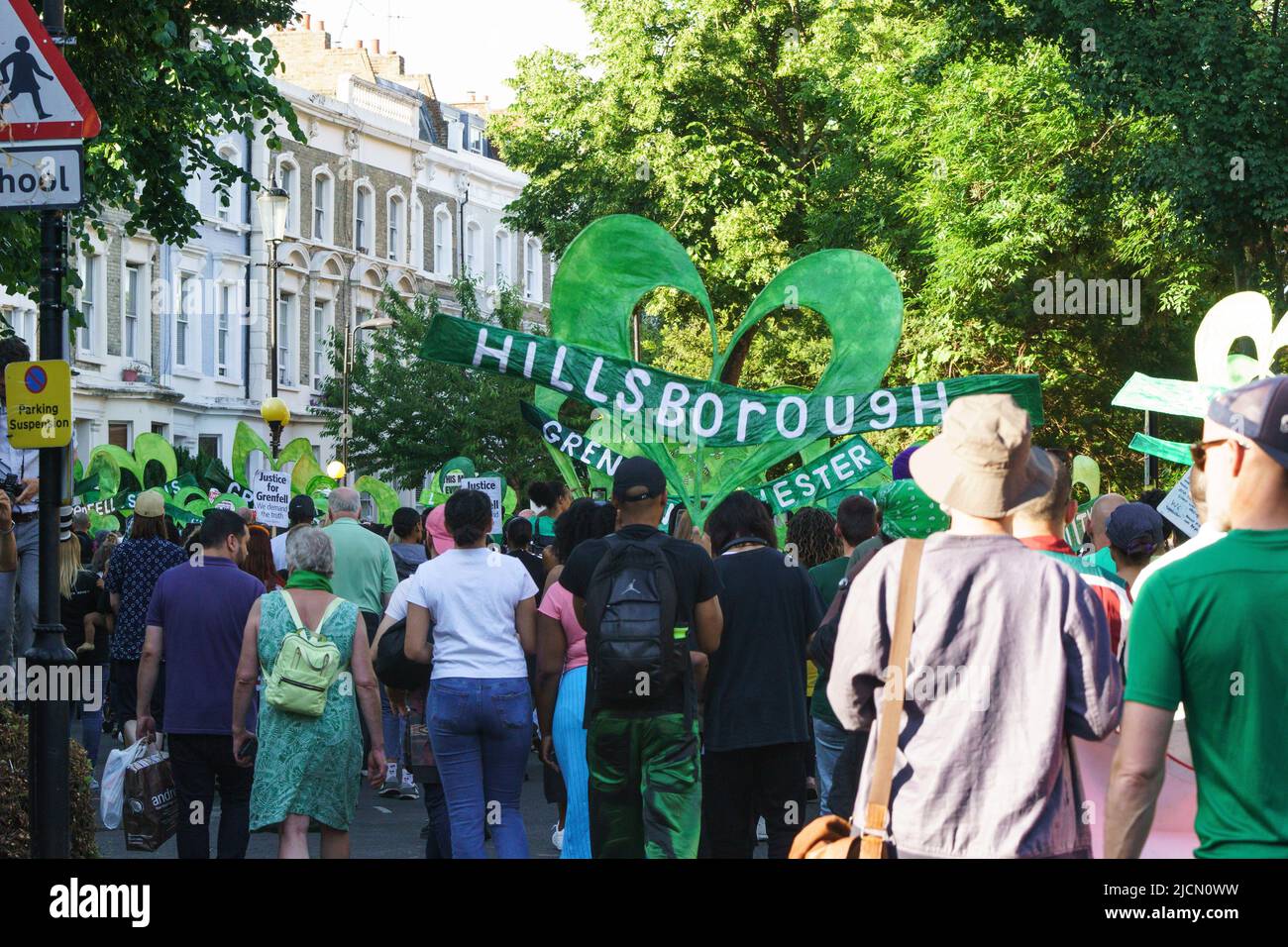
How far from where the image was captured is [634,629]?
693cm

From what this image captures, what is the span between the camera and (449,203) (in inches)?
2301

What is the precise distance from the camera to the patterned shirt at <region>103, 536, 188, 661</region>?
1088 centimetres

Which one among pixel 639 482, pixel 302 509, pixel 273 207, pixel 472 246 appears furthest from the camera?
pixel 472 246

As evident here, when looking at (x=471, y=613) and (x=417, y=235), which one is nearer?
(x=471, y=613)

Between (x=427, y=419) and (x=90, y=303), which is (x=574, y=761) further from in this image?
(x=427, y=419)

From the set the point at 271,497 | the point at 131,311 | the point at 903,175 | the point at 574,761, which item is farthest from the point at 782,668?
the point at 131,311

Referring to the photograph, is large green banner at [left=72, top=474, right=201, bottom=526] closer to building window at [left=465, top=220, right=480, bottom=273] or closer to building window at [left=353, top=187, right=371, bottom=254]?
building window at [left=353, top=187, right=371, bottom=254]

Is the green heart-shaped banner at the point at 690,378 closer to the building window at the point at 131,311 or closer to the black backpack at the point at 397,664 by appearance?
the black backpack at the point at 397,664

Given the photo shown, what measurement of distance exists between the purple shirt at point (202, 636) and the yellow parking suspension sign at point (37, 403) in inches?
57.4

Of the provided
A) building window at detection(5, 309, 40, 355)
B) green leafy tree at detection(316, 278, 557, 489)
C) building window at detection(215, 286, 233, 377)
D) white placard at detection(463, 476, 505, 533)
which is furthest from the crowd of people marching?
building window at detection(215, 286, 233, 377)

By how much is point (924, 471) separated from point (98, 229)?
11.8 metres

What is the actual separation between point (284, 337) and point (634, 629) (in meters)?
44.5
